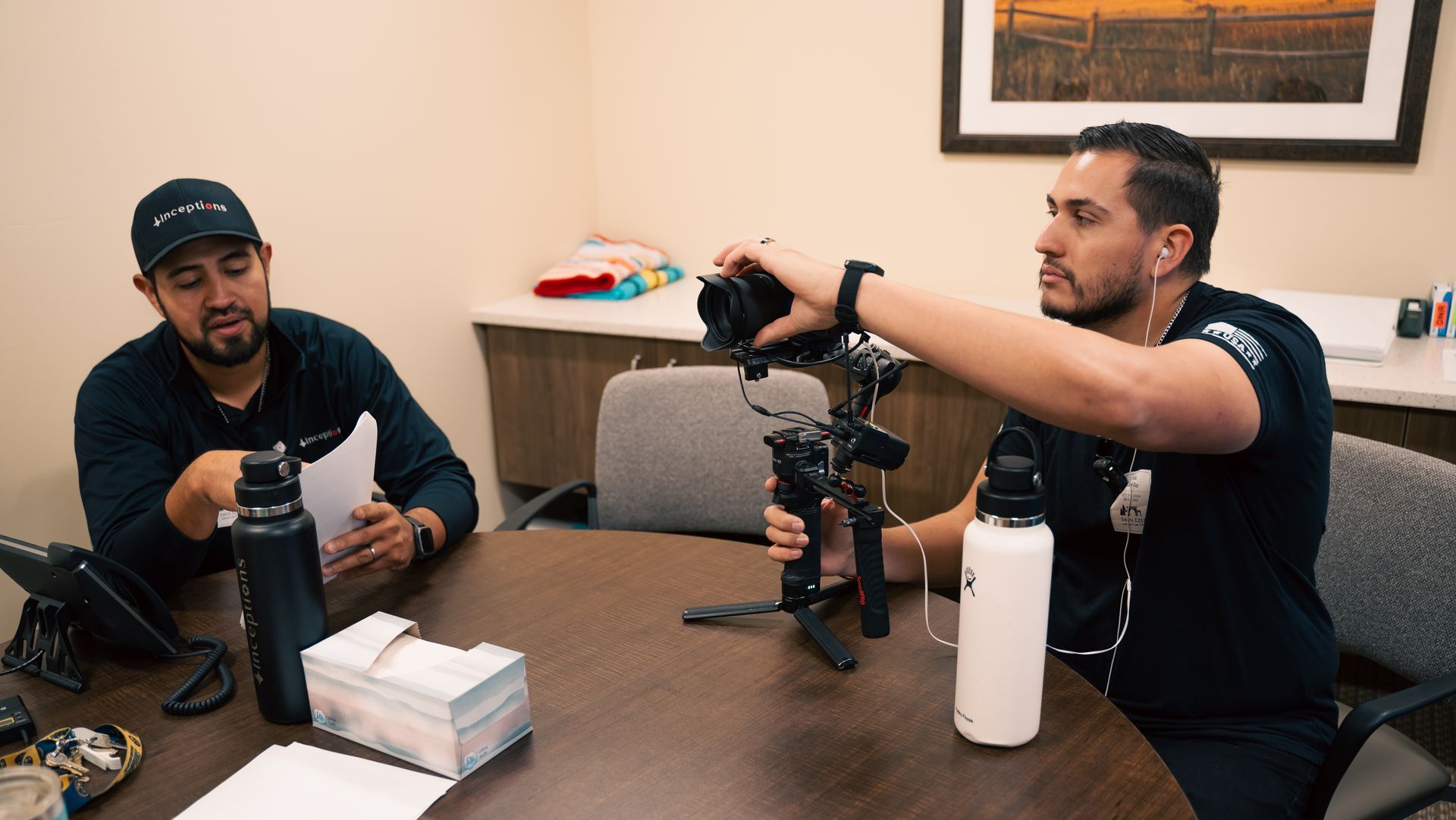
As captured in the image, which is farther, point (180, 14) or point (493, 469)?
point (493, 469)

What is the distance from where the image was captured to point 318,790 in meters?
1.01

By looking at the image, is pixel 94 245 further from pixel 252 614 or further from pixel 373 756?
pixel 373 756

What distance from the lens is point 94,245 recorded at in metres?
2.13

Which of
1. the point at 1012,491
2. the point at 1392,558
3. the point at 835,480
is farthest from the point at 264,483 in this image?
→ the point at 1392,558

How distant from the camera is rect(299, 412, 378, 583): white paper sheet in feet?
4.14

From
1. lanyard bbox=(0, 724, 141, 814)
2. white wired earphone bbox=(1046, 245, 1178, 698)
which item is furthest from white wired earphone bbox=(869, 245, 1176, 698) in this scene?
lanyard bbox=(0, 724, 141, 814)

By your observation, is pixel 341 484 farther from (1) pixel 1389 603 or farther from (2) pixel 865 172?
(2) pixel 865 172

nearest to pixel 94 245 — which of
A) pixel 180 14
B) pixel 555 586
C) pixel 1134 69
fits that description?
pixel 180 14

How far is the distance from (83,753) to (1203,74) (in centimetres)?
278

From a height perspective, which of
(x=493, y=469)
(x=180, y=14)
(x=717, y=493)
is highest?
(x=180, y=14)

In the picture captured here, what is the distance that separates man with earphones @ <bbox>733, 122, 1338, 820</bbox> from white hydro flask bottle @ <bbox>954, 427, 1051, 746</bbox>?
0.19 meters

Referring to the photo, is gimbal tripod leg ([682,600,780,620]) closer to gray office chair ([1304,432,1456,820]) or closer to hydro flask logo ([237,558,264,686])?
hydro flask logo ([237,558,264,686])

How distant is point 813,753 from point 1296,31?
2.38 metres

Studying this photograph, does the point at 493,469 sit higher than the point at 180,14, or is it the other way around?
Answer: the point at 180,14
